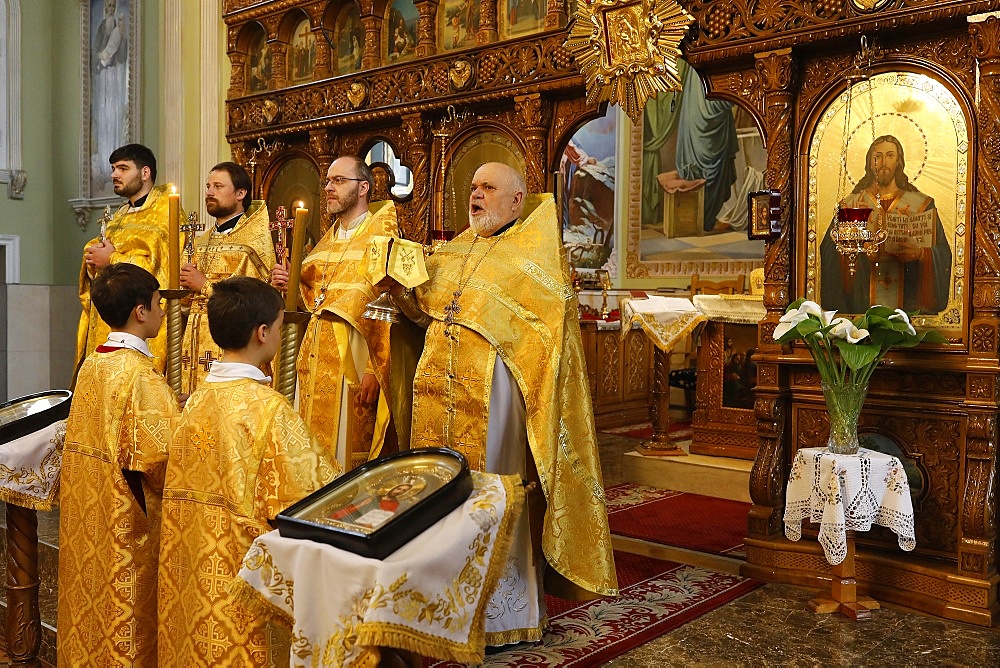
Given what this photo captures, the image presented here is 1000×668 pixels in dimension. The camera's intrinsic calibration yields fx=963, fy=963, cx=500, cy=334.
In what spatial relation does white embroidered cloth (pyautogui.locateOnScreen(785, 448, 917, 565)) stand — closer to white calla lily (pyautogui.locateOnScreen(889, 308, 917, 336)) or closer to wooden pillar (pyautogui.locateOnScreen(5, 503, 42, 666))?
white calla lily (pyautogui.locateOnScreen(889, 308, 917, 336))

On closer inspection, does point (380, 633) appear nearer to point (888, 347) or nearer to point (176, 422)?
point (176, 422)

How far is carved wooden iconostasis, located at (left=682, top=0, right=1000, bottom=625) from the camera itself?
4.49 meters

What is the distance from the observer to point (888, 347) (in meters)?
4.52

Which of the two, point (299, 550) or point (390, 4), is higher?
point (390, 4)

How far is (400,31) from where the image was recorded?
7.36 m

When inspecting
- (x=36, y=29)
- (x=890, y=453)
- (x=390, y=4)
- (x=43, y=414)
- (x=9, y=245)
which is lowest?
(x=890, y=453)

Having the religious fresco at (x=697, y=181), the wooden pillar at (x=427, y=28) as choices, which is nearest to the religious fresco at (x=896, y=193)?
the wooden pillar at (x=427, y=28)

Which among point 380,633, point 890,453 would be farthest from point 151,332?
point 890,453

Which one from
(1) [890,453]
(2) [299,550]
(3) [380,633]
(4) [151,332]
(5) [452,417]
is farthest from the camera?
(1) [890,453]

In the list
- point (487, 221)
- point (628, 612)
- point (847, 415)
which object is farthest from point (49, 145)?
point (847, 415)

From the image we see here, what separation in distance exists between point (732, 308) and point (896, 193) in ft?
9.44

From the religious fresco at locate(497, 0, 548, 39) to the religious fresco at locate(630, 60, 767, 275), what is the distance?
5.53 meters

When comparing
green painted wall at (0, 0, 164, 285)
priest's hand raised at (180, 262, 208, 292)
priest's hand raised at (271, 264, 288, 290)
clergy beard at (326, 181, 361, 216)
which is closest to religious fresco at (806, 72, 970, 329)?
clergy beard at (326, 181, 361, 216)

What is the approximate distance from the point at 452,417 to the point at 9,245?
7924mm
